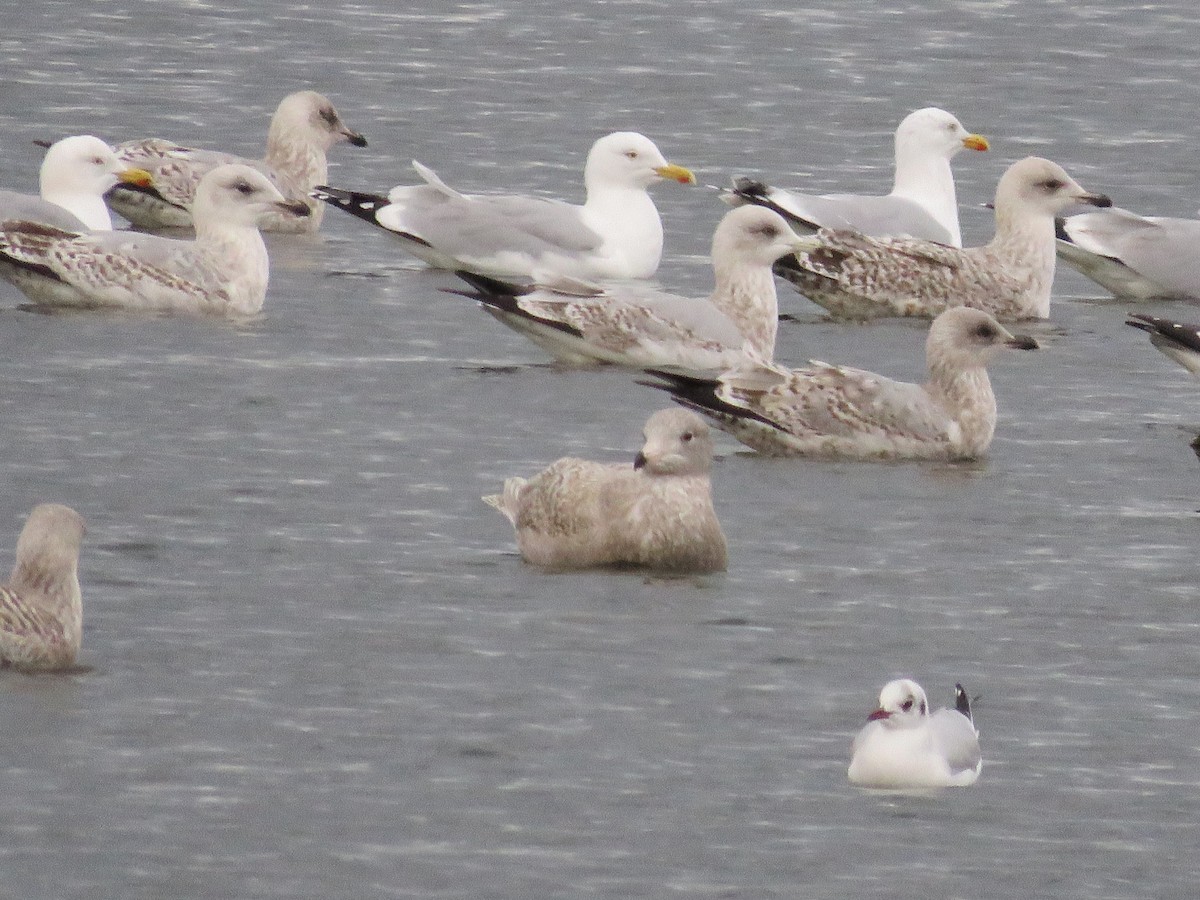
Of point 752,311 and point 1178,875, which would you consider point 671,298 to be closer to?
point 752,311

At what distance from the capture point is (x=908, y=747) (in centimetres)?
920

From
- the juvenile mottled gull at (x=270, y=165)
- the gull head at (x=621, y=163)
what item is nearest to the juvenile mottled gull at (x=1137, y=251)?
the gull head at (x=621, y=163)

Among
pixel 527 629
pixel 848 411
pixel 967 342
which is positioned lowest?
pixel 527 629

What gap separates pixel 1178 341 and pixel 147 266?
528 cm

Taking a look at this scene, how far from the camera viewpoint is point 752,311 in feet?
51.2

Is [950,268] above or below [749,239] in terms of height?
below

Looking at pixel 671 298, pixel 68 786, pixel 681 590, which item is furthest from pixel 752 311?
pixel 68 786

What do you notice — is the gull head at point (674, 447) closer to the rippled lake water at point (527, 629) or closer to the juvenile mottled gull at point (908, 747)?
the rippled lake water at point (527, 629)

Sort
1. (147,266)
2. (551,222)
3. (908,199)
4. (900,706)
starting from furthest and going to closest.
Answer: (908,199), (551,222), (147,266), (900,706)

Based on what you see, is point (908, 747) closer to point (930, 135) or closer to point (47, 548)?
point (47, 548)

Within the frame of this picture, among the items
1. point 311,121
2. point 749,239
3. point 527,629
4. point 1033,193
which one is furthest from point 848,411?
point 311,121

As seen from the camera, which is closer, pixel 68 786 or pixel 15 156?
pixel 68 786

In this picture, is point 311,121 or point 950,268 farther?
point 311,121

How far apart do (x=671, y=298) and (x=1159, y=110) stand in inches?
399
